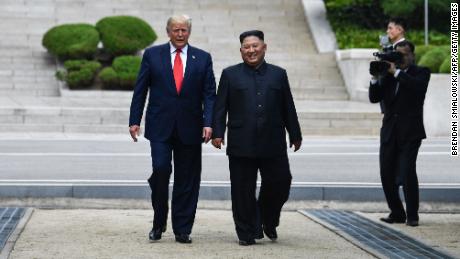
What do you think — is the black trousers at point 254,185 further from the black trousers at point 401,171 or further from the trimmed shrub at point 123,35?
the trimmed shrub at point 123,35

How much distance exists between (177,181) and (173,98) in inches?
27.3

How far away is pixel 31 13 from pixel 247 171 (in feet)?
80.9

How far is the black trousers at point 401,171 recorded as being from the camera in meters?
12.0

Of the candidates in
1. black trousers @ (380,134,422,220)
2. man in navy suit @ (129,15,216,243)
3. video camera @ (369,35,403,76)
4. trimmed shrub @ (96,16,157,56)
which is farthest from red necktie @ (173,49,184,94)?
trimmed shrub @ (96,16,157,56)

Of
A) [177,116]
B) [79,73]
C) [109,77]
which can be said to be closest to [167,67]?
[177,116]

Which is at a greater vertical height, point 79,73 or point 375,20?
point 375,20

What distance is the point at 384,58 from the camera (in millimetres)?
11836

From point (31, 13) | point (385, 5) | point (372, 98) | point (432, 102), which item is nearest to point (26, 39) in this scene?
point (31, 13)

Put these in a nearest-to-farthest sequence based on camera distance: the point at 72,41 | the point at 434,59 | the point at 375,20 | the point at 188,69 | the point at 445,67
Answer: the point at 188,69
the point at 445,67
the point at 434,59
the point at 72,41
the point at 375,20

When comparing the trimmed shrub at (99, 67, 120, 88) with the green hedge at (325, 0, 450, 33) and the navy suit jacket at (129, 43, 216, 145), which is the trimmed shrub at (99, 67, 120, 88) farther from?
the navy suit jacket at (129, 43, 216, 145)

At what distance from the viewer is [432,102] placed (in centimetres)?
2391

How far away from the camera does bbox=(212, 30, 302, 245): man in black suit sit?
10.6 metres

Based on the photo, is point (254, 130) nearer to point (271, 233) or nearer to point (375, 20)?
point (271, 233)

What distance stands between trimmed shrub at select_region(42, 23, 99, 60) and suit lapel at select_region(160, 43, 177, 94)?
17488mm
